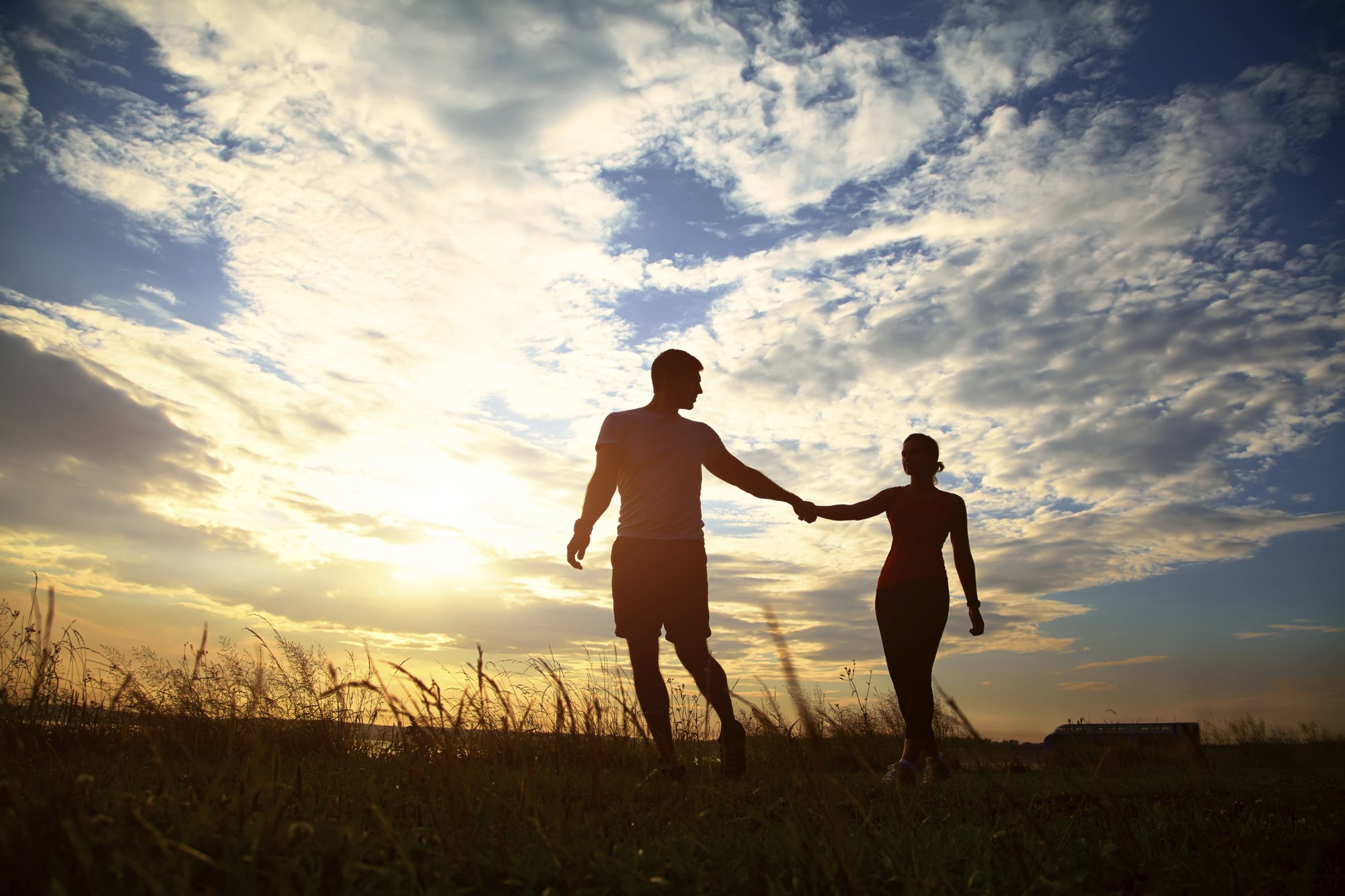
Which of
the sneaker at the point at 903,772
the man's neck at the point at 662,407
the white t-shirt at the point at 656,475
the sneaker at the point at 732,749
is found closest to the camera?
the sneaker at the point at 732,749

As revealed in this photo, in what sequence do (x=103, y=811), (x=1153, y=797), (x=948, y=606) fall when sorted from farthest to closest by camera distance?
(x=948, y=606) < (x=1153, y=797) < (x=103, y=811)

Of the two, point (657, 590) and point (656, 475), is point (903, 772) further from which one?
point (656, 475)

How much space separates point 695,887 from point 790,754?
1.41 ft

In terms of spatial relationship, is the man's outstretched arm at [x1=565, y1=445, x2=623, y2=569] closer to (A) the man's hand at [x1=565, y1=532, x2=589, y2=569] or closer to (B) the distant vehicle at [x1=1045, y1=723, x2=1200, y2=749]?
(A) the man's hand at [x1=565, y1=532, x2=589, y2=569]

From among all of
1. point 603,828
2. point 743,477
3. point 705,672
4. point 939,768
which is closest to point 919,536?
point 743,477

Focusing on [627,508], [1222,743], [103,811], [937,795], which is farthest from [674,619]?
[1222,743]

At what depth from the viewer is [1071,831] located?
9.34 ft

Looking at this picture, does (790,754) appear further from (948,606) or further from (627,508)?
(948,606)

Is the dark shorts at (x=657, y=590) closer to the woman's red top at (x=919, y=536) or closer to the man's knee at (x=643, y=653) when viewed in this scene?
the man's knee at (x=643, y=653)

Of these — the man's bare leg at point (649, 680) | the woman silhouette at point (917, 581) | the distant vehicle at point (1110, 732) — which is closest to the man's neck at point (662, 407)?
the man's bare leg at point (649, 680)

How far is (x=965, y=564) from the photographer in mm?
5746

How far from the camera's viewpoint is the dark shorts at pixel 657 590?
4.56 meters

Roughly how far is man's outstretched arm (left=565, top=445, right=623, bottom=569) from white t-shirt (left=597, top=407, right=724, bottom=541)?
0.05 metres

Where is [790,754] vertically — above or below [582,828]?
above
